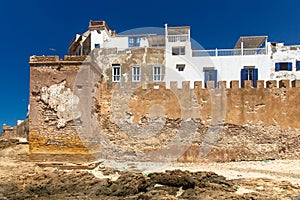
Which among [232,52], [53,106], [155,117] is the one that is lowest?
[155,117]

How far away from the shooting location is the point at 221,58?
23594 millimetres

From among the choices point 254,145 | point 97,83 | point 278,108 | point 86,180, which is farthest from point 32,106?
point 278,108

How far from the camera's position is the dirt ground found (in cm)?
820

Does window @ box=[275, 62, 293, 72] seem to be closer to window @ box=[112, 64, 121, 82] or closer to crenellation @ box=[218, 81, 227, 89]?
window @ box=[112, 64, 121, 82]

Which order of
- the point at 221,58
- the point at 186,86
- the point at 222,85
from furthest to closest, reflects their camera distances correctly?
the point at 221,58 → the point at 186,86 → the point at 222,85

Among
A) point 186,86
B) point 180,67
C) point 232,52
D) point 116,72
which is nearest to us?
point 186,86

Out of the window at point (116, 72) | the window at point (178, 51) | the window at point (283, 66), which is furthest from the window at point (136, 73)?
the window at point (283, 66)

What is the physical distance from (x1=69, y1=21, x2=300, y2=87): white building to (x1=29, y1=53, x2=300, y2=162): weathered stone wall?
8183 millimetres

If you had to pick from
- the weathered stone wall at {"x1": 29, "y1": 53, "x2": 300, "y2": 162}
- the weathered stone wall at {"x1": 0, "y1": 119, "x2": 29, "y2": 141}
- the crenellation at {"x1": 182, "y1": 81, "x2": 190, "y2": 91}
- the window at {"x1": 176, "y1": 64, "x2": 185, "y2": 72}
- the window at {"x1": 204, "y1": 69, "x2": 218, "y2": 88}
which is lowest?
the weathered stone wall at {"x1": 0, "y1": 119, "x2": 29, "y2": 141}

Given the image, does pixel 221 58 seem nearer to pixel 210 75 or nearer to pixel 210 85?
pixel 210 75

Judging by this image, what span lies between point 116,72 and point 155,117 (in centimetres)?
898

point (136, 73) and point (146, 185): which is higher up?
point (136, 73)

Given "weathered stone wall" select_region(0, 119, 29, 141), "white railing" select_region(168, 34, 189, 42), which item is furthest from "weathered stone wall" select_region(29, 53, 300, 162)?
"weathered stone wall" select_region(0, 119, 29, 141)

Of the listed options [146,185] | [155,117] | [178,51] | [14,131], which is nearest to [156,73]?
[178,51]
